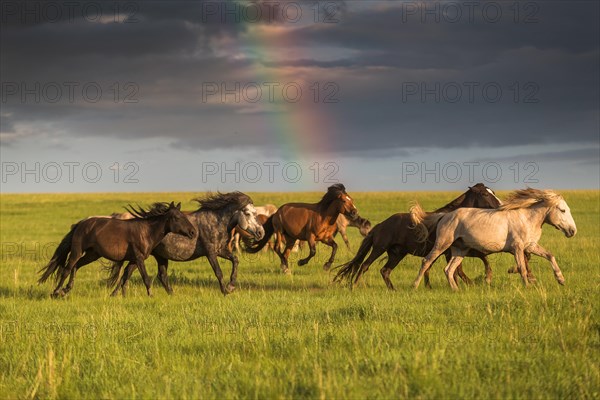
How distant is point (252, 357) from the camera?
284 inches

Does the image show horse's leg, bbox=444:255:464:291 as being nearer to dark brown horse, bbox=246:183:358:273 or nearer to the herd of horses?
the herd of horses

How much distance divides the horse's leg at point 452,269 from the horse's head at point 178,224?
4967 mm

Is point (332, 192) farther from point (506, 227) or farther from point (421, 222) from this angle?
point (506, 227)

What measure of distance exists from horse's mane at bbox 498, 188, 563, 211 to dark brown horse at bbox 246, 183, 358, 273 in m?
5.65

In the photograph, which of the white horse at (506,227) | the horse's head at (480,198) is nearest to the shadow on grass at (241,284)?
the white horse at (506,227)

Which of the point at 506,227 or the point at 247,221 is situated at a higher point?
the point at 247,221

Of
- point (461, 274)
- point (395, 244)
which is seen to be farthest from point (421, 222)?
point (461, 274)

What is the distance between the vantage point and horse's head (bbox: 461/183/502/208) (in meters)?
14.2

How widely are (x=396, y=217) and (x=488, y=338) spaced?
6369 mm

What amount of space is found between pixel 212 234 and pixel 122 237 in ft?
6.30

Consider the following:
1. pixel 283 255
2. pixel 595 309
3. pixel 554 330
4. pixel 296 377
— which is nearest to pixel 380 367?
pixel 296 377

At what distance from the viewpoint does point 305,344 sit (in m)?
7.61

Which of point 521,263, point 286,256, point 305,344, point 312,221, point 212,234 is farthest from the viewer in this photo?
point 312,221

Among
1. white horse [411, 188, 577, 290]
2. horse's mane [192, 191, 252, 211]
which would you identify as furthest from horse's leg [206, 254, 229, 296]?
white horse [411, 188, 577, 290]
